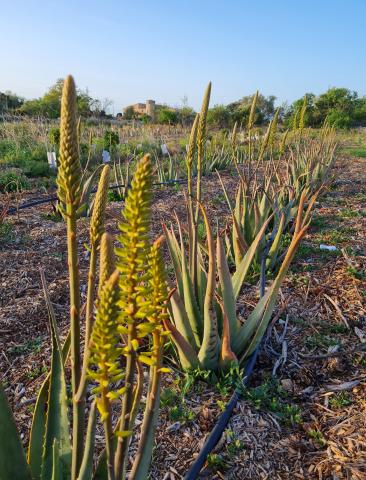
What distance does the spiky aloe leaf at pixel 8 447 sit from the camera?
116cm

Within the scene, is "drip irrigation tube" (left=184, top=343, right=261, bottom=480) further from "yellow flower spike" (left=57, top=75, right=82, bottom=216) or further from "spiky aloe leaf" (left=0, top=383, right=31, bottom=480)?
"yellow flower spike" (left=57, top=75, right=82, bottom=216)

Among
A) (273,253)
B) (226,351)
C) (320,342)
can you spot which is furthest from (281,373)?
(273,253)

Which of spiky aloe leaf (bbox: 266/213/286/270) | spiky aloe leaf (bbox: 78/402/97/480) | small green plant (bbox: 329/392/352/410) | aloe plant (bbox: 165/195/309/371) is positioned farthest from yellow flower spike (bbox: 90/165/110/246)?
spiky aloe leaf (bbox: 266/213/286/270)

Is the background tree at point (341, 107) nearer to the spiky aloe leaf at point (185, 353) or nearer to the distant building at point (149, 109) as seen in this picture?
the distant building at point (149, 109)

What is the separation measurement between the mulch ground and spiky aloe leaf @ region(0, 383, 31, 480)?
2.73 feet

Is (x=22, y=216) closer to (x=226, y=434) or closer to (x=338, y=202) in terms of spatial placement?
(x=226, y=434)

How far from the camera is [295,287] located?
11.5 feet

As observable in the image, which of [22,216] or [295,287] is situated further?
[22,216]

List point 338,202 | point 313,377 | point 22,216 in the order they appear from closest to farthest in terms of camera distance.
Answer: point 313,377 → point 22,216 → point 338,202

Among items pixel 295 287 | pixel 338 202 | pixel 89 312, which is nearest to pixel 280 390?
pixel 295 287

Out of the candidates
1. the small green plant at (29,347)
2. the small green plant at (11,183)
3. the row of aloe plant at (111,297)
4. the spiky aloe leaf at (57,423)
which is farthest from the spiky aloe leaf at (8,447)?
the small green plant at (11,183)

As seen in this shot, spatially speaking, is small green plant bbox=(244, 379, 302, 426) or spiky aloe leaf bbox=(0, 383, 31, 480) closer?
spiky aloe leaf bbox=(0, 383, 31, 480)

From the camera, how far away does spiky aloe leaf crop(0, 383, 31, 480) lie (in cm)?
116

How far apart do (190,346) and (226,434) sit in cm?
49
